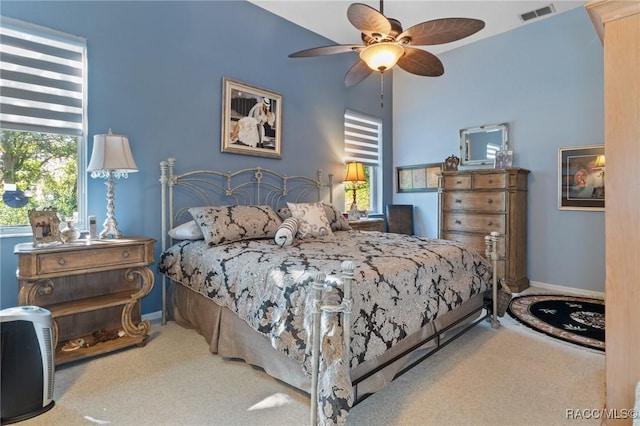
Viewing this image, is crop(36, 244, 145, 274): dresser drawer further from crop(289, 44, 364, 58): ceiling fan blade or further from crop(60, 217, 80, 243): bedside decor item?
crop(289, 44, 364, 58): ceiling fan blade

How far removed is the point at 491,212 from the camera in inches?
160

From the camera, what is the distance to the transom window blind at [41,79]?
94.1 inches

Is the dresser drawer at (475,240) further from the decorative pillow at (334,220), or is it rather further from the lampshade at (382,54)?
the lampshade at (382,54)

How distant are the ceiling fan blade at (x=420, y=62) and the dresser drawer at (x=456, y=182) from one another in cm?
179

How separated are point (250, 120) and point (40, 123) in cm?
188

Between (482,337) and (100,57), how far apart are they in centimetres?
393

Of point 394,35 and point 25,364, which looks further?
point 394,35

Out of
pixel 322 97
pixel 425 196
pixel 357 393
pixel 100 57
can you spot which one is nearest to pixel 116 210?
pixel 100 57

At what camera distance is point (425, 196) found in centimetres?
527

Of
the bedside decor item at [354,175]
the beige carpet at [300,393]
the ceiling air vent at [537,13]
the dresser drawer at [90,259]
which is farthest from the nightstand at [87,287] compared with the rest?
the ceiling air vent at [537,13]

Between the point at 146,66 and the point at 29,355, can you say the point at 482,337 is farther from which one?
the point at 146,66

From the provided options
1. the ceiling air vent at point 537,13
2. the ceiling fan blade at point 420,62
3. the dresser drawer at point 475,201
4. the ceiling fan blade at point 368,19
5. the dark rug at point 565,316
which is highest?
the ceiling air vent at point 537,13

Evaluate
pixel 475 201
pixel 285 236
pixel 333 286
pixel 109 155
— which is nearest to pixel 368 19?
pixel 285 236

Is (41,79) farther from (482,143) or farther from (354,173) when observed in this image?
(482,143)
